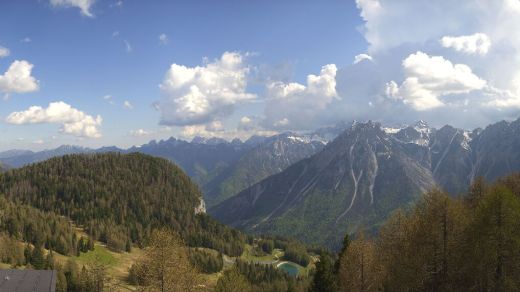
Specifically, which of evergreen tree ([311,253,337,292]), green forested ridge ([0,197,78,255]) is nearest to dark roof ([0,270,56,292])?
evergreen tree ([311,253,337,292])

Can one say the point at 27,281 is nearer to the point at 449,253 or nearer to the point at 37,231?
the point at 449,253

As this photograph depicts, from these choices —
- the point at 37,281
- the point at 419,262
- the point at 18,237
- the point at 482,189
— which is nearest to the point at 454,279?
the point at 419,262

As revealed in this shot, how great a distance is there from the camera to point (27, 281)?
66812 mm

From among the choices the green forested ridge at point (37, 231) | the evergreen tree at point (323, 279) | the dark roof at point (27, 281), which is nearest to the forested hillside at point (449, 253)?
the evergreen tree at point (323, 279)

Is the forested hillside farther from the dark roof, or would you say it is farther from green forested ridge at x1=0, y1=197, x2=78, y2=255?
green forested ridge at x1=0, y1=197, x2=78, y2=255

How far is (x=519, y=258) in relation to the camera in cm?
4781

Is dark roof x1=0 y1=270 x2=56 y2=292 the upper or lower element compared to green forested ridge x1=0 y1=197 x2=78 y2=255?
upper

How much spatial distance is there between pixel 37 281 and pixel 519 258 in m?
67.5

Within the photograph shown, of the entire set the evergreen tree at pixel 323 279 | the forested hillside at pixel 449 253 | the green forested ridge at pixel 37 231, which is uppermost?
the forested hillside at pixel 449 253

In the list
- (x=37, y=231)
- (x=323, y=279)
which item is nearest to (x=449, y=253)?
(x=323, y=279)

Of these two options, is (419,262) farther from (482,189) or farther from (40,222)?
(40,222)

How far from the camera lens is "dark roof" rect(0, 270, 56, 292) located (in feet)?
210

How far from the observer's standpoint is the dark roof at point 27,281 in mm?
64000

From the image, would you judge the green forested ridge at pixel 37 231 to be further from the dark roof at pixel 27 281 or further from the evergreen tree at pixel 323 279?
the evergreen tree at pixel 323 279
